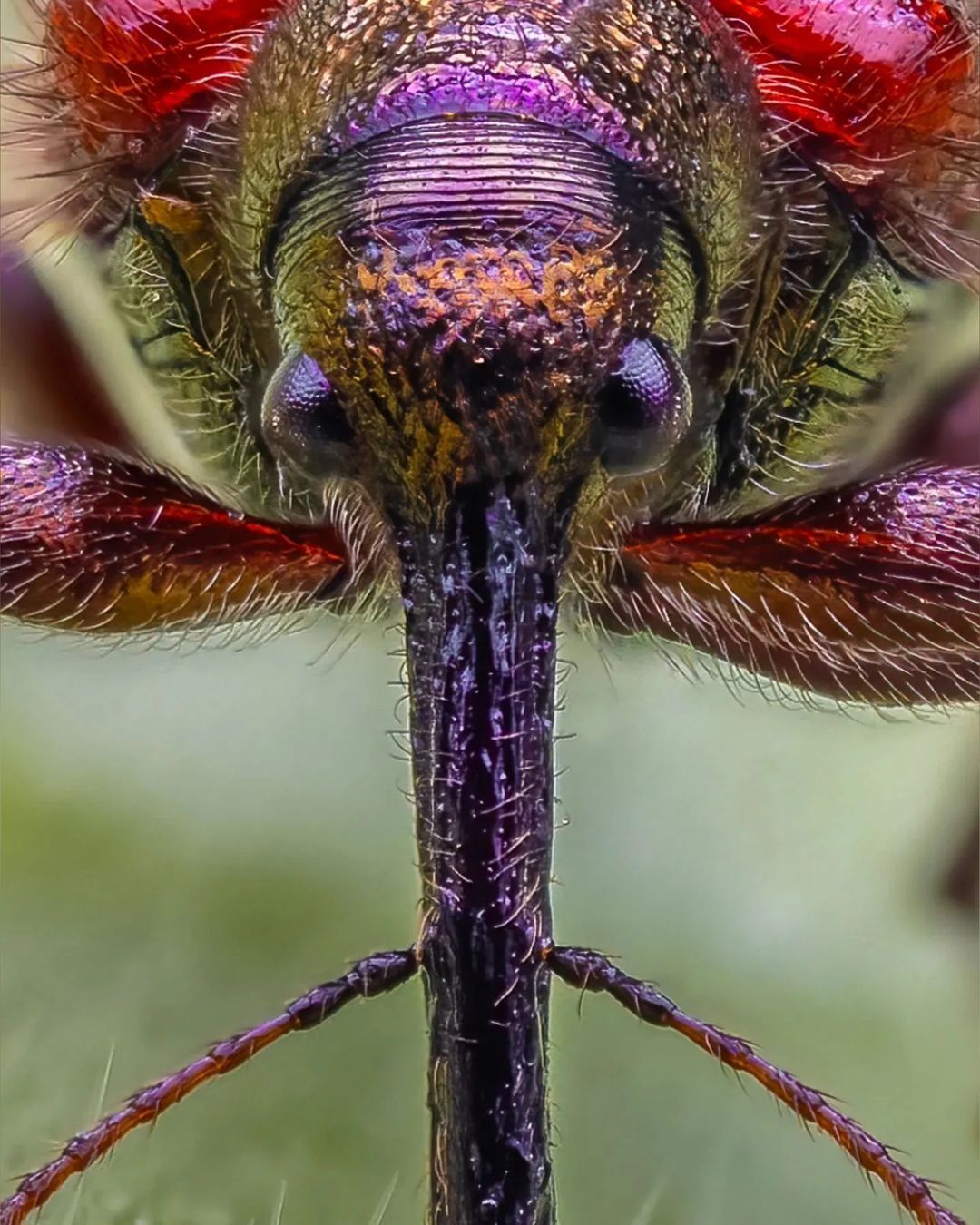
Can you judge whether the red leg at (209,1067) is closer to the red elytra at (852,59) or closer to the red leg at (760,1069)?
the red leg at (760,1069)

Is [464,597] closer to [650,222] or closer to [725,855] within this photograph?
[650,222]

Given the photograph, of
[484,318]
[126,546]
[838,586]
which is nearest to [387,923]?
[126,546]

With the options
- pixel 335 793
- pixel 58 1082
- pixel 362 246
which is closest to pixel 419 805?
pixel 362 246

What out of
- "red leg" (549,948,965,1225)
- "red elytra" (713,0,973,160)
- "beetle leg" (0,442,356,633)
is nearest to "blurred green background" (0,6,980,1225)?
"beetle leg" (0,442,356,633)

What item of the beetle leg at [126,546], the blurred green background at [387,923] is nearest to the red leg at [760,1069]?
the blurred green background at [387,923]

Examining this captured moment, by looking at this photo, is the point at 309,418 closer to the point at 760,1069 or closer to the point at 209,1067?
the point at 209,1067

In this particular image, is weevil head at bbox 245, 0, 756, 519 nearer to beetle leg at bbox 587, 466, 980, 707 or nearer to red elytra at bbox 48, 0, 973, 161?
red elytra at bbox 48, 0, 973, 161
